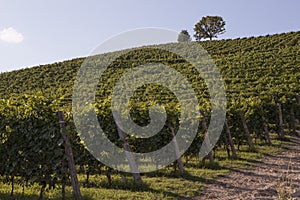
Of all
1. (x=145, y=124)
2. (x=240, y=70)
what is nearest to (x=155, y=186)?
(x=145, y=124)

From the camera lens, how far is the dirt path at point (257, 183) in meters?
8.01

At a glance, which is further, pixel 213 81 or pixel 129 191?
pixel 213 81

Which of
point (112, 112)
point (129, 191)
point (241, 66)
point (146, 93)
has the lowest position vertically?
point (129, 191)

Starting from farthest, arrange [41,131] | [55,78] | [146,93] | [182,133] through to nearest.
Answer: [55,78] < [146,93] < [182,133] < [41,131]

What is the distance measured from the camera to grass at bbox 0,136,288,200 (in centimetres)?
794

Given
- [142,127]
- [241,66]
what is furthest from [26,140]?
[241,66]

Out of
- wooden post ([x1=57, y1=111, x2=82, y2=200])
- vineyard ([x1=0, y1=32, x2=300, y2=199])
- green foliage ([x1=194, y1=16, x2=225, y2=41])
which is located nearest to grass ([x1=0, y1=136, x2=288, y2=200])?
vineyard ([x1=0, y1=32, x2=300, y2=199])

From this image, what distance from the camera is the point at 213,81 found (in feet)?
108

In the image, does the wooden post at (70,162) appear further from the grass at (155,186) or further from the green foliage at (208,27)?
the green foliage at (208,27)

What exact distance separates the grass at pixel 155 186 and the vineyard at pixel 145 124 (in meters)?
0.05

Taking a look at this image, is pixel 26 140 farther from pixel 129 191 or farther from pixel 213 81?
pixel 213 81

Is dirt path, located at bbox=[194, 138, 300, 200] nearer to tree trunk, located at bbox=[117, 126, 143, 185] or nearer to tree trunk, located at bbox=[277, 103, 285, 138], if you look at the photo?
tree trunk, located at bbox=[117, 126, 143, 185]

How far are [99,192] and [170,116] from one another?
141 inches

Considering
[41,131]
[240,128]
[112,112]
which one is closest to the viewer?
[41,131]
